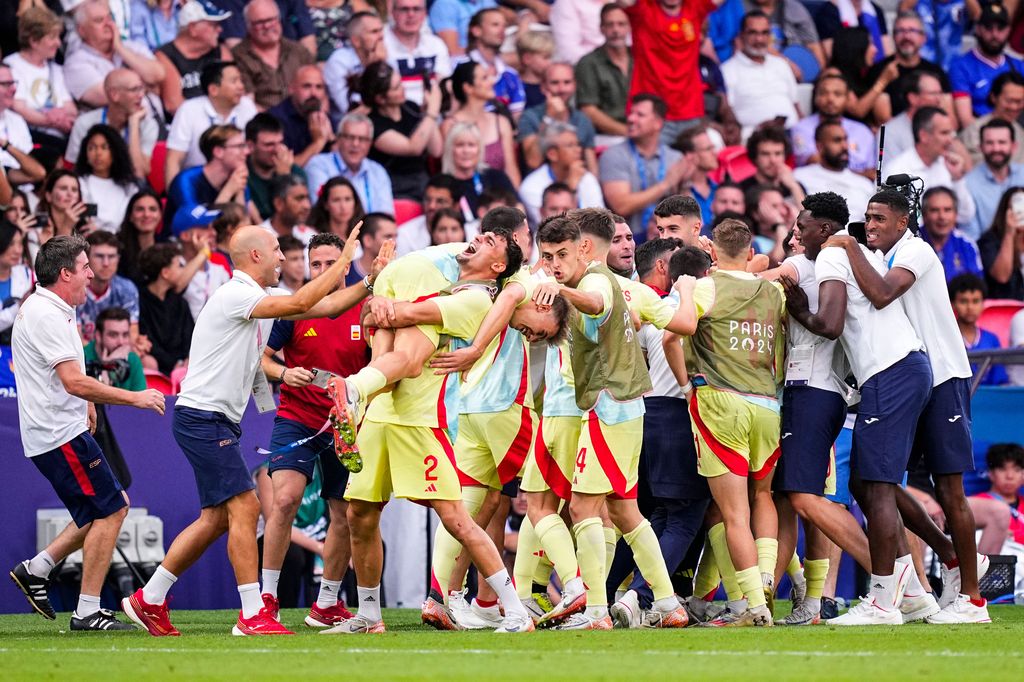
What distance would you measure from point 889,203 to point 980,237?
9236 millimetres

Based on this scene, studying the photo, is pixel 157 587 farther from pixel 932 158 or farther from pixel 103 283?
pixel 932 158

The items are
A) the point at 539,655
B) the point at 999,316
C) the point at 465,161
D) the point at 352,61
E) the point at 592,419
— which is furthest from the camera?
the point at 999,316

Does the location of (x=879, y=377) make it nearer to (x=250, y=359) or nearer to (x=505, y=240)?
(x=505, y=240)

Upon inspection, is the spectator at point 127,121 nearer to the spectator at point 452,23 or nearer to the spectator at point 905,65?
the spectator at point 452,23

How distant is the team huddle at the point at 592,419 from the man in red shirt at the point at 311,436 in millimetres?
16

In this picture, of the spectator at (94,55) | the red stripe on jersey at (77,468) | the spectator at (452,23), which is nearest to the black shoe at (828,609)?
the red stripe on jersey at (77,468)

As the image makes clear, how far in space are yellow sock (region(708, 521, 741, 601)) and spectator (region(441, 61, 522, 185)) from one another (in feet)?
23.4

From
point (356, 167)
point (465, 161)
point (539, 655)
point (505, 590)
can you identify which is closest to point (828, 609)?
point (505, 590)

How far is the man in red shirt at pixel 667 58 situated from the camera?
1822 centimetres

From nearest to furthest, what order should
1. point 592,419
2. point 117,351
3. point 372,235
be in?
point 592,419, point 117,351, point 372,235

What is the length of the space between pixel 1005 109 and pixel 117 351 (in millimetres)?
12363

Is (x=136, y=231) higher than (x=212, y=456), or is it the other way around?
(x=136, y=231)

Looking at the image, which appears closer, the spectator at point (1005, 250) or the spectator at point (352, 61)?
the spectator at point (352, 61)

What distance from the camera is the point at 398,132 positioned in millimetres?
16250
